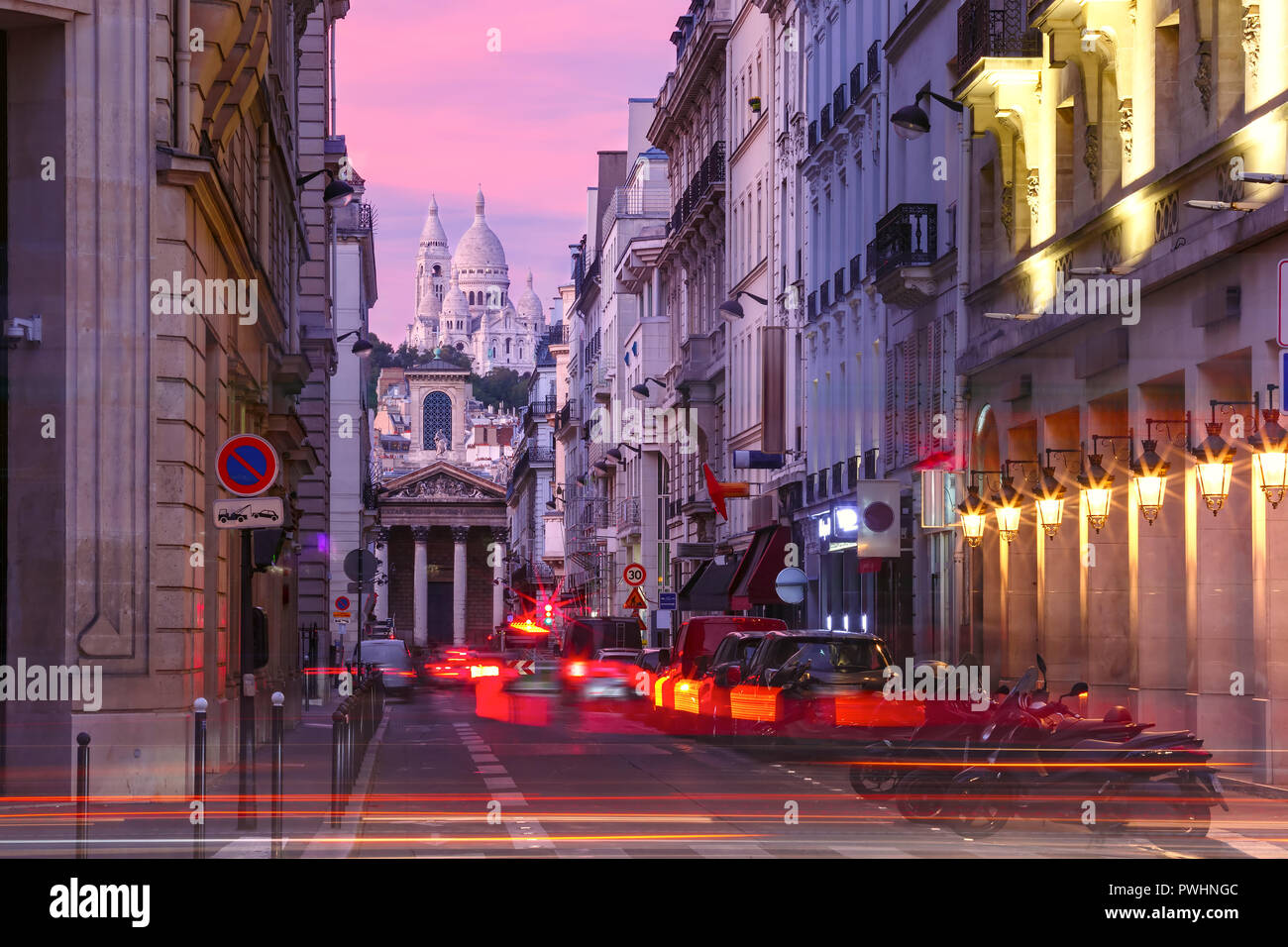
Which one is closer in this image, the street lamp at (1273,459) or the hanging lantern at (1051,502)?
the street lamp at (1273,459)

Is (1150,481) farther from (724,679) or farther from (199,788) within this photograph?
(199,788)

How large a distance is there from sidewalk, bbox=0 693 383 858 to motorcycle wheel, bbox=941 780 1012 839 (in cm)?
447

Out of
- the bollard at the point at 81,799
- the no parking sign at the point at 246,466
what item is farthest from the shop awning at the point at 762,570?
the bollard at the point at 81,799

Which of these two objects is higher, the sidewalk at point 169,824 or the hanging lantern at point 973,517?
the hanging lantern at point 973,517

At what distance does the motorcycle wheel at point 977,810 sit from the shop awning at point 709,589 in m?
40.4

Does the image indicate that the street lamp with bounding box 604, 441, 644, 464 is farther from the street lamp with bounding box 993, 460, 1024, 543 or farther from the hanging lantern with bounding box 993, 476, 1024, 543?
the hanging lantern with bounding box 993, 476, 1024, 543

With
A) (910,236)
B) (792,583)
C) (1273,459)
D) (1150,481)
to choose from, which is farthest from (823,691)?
(910,236)

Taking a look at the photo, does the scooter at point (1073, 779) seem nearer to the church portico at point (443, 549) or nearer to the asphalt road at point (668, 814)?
the asphalt road at point (668, 814)

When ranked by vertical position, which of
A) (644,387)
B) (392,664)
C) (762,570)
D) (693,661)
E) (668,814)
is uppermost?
(644,387)

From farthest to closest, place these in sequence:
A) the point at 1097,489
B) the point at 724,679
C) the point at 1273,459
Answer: the point at 724,679
the point at 1097,489
the point at 1273,459

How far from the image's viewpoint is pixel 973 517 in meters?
32.8

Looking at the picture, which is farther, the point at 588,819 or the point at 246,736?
the point at 588,819

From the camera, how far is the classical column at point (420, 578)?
633 ft

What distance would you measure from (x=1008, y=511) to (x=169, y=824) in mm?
16502
